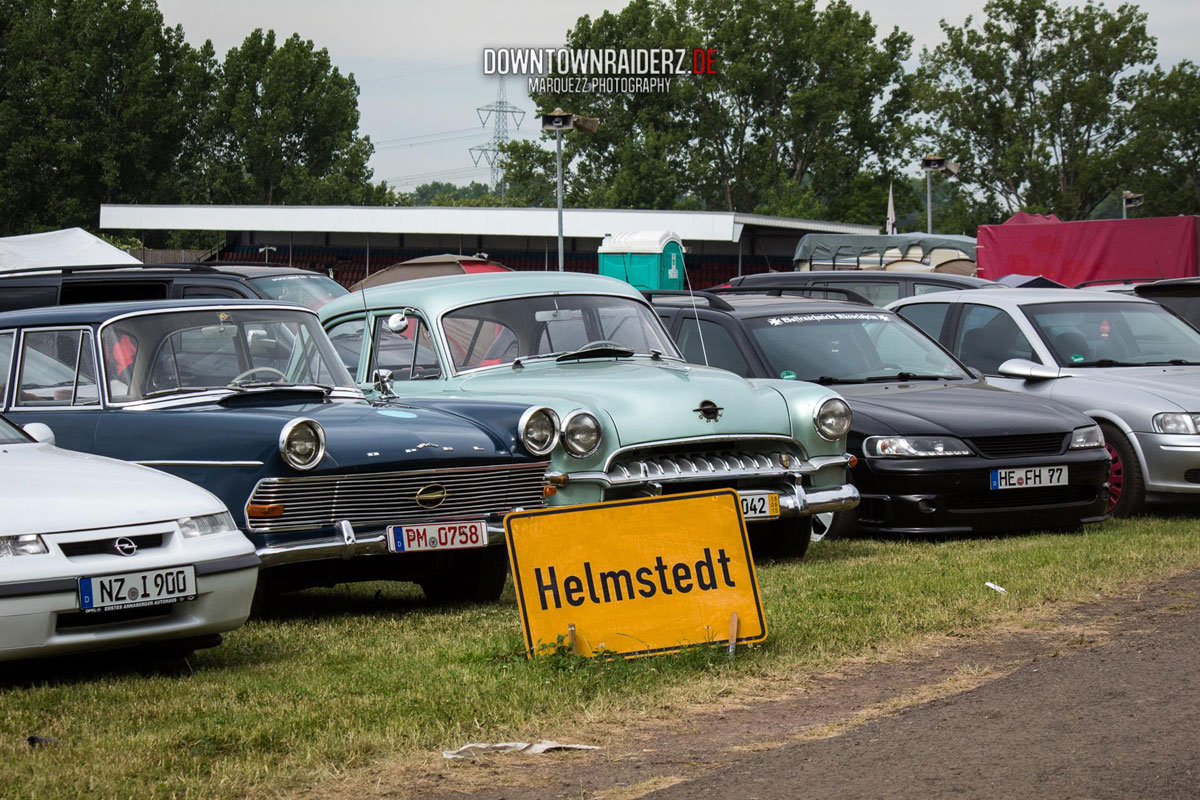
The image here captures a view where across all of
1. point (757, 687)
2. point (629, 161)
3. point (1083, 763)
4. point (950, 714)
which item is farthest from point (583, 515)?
point (629, 161)

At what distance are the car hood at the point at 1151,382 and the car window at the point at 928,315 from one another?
4.64ft

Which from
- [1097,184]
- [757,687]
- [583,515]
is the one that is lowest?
[757,687]

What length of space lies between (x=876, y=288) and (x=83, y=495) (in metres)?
12.3

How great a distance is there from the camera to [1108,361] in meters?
12.1

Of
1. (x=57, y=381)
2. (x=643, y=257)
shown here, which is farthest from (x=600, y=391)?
(x=643, y=257)

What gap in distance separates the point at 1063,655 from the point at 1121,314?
6640 mm

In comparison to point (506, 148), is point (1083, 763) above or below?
below

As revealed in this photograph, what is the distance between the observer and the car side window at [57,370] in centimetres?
815

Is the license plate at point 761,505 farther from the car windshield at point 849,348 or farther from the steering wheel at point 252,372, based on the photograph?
the steering wheel at point 252,372

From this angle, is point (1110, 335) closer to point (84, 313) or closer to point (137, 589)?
point (84, 313)

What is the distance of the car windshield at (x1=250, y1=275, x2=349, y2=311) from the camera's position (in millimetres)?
17333

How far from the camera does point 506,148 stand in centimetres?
8662

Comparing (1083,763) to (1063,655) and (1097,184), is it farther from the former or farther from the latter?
(1097,184)

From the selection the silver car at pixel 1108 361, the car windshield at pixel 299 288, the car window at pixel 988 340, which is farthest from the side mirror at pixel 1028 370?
the car windshield at pixel 299 288
